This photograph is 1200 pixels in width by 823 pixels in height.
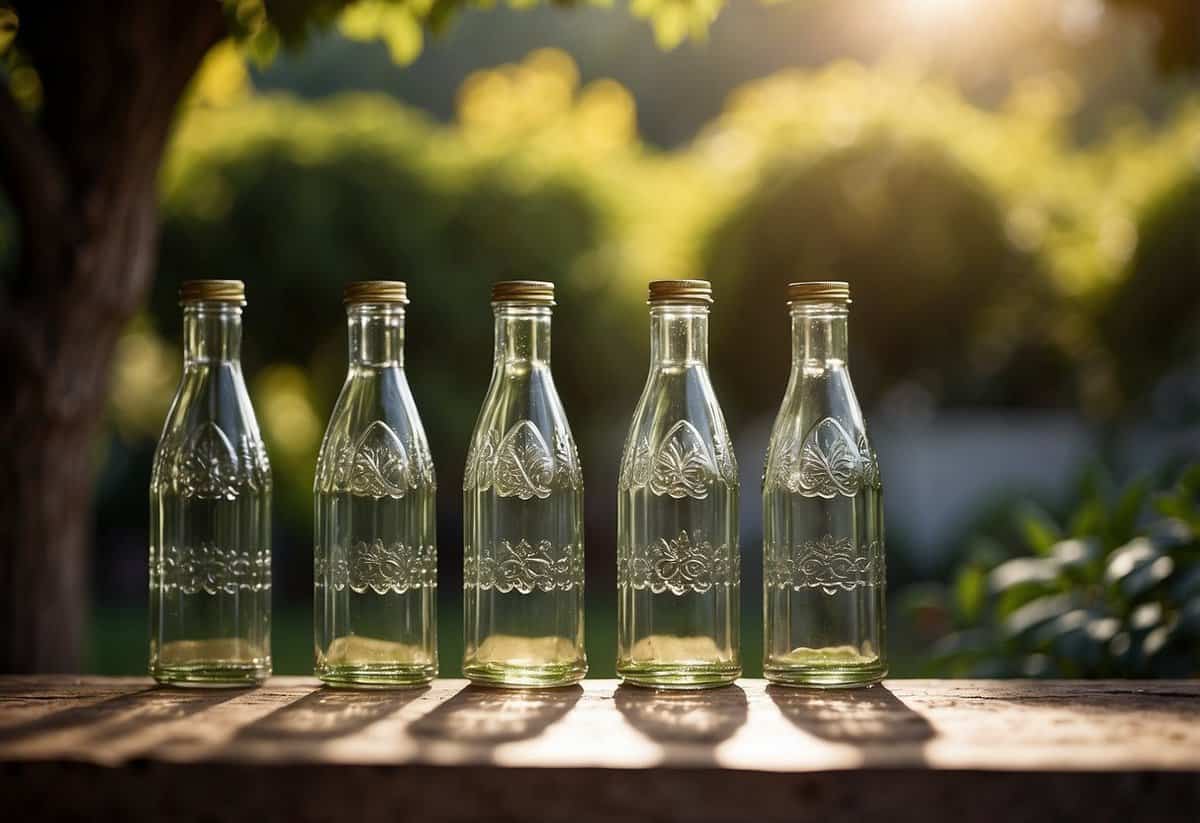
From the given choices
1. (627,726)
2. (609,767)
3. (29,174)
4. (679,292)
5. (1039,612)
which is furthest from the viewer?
(1039,612)

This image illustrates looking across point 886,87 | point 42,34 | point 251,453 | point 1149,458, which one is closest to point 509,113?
point 886,87

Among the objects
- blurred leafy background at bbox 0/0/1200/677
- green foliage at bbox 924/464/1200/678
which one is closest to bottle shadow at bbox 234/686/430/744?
green foliage at bbox 924/464/1200/678

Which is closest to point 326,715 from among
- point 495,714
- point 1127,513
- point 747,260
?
point 495,714

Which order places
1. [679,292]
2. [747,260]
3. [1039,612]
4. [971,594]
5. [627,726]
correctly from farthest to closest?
1. [747,260]
2. [971,594]
3. [1039,612]
4. [679,292]
5. [627,726]

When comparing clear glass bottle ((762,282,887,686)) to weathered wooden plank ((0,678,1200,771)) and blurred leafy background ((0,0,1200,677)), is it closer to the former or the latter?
weathered wooden plank ((0,678,1200,771))

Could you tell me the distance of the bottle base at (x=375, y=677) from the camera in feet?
5.51

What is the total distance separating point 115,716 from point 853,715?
831mm

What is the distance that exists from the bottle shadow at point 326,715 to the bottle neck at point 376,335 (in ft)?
1.37

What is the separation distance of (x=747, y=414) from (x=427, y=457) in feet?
28.4

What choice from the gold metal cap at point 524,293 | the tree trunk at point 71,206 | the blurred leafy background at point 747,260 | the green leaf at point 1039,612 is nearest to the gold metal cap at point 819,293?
the gold metal cap at point 524,293

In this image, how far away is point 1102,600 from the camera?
92.0 inches

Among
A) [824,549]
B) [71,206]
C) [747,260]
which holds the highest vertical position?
[747,260]

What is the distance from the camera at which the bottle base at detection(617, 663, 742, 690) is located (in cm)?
168

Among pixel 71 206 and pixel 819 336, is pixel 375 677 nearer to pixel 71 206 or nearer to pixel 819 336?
pixel 819 336
